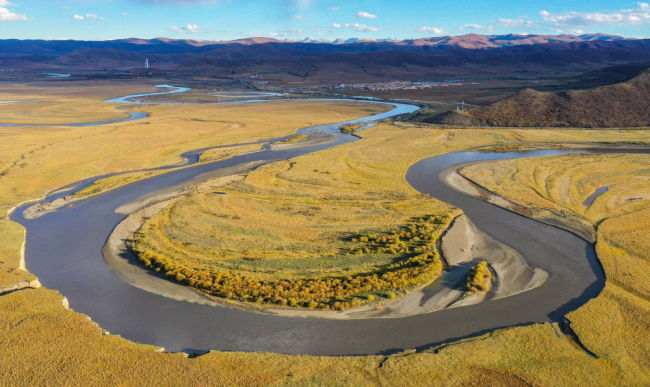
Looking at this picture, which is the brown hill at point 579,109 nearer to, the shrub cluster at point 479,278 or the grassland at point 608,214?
the grassland at point 608,214

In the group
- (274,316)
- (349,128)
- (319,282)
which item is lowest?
(274,316)

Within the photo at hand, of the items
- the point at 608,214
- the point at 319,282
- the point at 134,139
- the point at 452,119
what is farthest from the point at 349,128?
the point at 319,282

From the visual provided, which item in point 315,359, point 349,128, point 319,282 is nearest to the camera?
point 315,359

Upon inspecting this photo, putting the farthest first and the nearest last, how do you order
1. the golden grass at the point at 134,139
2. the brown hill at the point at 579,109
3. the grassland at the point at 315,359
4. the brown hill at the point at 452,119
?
the brown hill at the point at 452,119 → the brown hill at the point at 579,109 → the golden grass at the point at 134,139 → the grassland at the point at 315,359

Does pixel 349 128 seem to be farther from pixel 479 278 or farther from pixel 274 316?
pixel 274 316

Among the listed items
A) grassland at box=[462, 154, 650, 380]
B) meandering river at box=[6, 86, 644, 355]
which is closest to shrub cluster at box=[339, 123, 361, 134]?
grassland at box=[462, 154, 650, 380]

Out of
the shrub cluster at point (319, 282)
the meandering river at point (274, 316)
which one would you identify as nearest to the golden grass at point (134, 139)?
the meandering river at point (274, 316)

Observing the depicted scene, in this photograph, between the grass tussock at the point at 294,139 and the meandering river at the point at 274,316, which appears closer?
the meandering river at the point at 274,316
